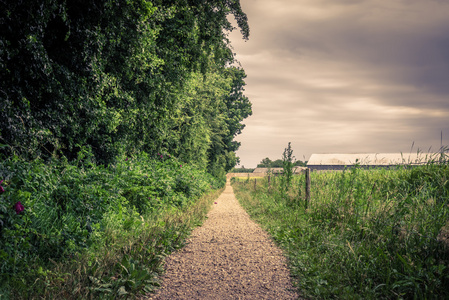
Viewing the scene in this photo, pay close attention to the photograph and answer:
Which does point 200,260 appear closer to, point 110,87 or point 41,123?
point 41,123

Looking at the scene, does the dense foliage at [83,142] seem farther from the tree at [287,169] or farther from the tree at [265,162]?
the tree at [265,162]

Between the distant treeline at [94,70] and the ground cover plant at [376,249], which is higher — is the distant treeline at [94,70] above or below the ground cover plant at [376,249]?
above

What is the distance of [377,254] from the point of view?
4.29 meters

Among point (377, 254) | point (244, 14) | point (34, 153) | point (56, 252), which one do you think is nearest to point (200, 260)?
point (56, 252)

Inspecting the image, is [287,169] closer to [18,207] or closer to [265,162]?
[18,207]

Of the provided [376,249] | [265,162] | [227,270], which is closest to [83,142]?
[227,270]

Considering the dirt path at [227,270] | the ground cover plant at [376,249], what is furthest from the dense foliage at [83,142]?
the ground cover plant at [376,249]

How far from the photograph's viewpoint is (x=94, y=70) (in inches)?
229

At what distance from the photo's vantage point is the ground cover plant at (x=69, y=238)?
3357 millimetres

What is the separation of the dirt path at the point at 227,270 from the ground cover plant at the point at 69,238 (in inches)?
13.1

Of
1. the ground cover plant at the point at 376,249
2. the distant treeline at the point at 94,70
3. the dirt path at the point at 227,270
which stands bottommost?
the dirt path at the point at 227,270

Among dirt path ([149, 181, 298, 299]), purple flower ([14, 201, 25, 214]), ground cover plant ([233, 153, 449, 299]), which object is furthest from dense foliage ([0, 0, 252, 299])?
ground cover plant ([233, 153, 449, 299])

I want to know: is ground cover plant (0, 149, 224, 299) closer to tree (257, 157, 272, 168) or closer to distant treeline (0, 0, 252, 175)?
distant treeline (0, 0, 252, 175)

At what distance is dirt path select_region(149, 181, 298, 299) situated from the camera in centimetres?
397
